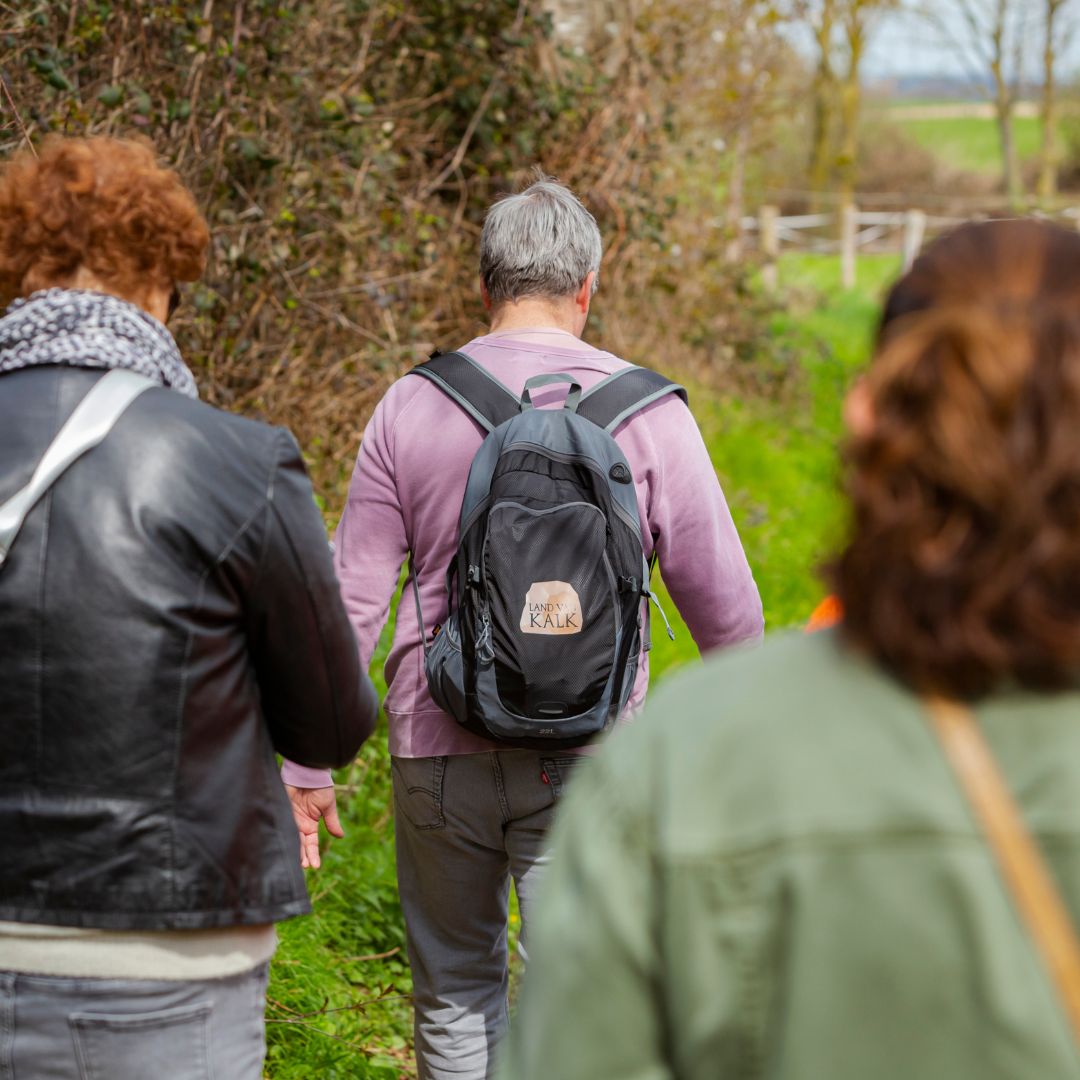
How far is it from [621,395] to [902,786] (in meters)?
1.61

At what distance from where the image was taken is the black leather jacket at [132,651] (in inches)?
70.1

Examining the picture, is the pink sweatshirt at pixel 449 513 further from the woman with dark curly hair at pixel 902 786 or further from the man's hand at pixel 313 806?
the woman with dark curly hair at pixel 902 786

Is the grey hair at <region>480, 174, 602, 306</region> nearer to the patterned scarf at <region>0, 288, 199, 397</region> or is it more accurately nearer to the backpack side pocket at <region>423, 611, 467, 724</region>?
the backpack side pocket at <region>423, 611, 467, 724</region>

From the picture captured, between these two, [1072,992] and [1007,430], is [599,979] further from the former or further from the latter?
[1007,430]

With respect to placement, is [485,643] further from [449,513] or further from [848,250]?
[848,250]

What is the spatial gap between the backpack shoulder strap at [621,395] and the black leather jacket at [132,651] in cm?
89

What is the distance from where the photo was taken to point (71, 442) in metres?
1.79

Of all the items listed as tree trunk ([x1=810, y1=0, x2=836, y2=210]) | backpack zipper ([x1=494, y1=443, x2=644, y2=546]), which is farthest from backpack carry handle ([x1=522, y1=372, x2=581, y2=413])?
tree trunk ([x1=810, y1=0, x2=836, y2=210])

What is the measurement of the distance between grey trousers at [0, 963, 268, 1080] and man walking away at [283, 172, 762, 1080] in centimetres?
84

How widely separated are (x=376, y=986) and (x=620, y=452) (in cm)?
206

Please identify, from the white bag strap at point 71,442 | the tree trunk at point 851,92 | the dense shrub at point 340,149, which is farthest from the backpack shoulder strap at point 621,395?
the tree trunk at point 851,92

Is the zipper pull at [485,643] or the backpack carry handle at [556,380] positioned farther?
the backpack carry handle at [556,380]

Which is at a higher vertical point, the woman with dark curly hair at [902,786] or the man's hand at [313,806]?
the woman with dark curly hair at [902,786]

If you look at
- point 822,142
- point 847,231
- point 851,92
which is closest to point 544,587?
point 847,231
